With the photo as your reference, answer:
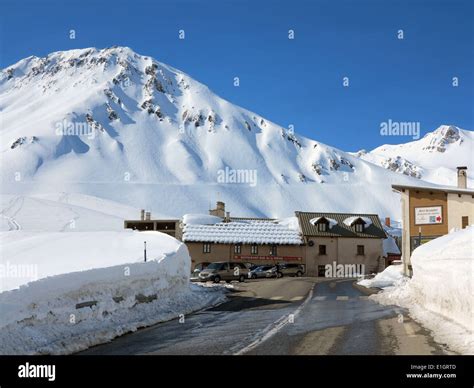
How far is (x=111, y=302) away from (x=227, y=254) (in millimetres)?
47742

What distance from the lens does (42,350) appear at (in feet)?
31.1

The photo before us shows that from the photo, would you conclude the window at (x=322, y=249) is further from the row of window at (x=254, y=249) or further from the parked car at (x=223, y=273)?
the parked car at (x=223, y=273)

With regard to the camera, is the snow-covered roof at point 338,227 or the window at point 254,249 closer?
the window at point 254,249

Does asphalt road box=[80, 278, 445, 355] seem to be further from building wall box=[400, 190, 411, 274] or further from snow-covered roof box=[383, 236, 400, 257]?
snow-covered roof box=[383, 236, 400, 257]

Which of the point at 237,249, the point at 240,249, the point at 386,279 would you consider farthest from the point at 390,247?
the point at 386,279

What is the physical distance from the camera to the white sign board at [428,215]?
42750mm

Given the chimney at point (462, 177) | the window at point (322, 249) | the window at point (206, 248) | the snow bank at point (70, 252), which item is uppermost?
the chimney at point (462, 177)

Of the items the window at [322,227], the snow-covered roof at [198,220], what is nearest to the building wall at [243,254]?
the snow-covered roof at [198,220]

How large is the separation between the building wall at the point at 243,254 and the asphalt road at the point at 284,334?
42126mm

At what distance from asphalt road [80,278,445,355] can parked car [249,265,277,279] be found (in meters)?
30.0

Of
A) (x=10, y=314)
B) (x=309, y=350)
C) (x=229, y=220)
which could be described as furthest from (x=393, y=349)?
(x=229, y=220)

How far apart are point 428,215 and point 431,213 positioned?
284mm

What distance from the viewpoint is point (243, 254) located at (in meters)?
61.7
